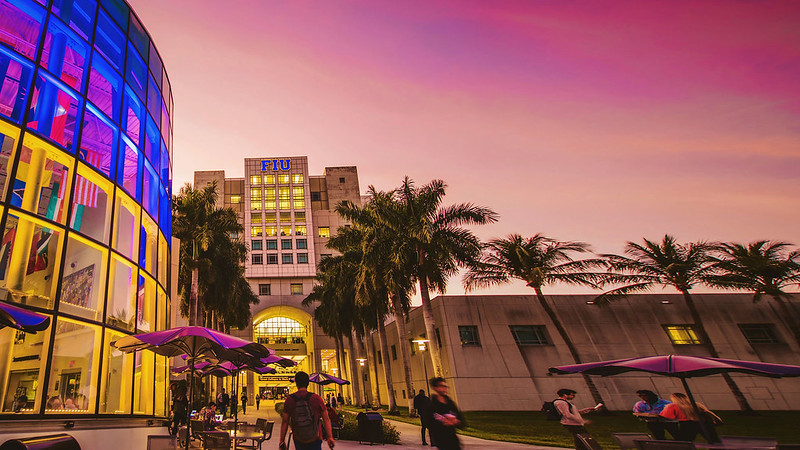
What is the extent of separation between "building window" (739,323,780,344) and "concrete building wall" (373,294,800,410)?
0.21 meters

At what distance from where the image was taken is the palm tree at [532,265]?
91.0 ft

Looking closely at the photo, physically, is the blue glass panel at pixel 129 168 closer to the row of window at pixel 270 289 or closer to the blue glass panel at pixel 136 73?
the blue glass panel at pixel 136 73

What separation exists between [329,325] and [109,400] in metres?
33.8

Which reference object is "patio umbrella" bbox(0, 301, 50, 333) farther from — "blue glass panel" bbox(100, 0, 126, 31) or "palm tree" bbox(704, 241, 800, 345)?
"palm tree" bbox(704, 241, 800, 345)

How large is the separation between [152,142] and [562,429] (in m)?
19.4

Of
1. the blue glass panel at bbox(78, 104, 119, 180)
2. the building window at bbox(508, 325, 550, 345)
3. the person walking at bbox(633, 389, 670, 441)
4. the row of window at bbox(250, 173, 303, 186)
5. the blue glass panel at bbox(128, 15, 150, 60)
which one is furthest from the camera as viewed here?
the row of window at bbox(250, 173, 303, 186)

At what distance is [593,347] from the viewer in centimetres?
2788

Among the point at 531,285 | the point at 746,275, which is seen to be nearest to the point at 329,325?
the point at 531,285

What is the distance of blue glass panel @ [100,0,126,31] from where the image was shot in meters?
13.3

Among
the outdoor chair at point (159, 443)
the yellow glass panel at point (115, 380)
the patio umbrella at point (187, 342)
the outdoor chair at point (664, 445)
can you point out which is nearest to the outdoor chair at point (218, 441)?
the patio umbrella at point (187, 342)

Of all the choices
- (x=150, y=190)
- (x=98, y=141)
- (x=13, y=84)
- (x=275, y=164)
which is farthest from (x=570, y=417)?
(x=275, y=164)

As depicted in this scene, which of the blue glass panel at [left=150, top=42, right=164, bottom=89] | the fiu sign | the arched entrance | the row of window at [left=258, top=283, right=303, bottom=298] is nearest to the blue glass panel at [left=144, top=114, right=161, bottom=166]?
the blue glass panel at [left=150, top=42, right=164, bottom=89]

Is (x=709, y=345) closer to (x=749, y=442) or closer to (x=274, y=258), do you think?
(x=749, y=442)

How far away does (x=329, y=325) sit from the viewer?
143 feet
